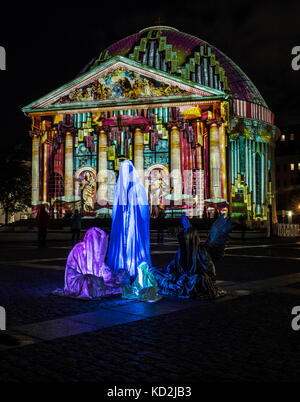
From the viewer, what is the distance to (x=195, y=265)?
8.03m

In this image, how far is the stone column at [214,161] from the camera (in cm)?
4631

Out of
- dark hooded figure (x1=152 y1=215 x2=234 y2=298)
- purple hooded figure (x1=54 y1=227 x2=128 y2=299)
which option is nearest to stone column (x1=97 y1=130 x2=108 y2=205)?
purple hooded figure (x1=54 y1=227 x2=128 y2=299)

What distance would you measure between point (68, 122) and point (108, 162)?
21.6ft

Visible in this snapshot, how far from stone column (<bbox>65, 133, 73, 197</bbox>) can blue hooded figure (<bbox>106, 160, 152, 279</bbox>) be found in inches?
1672

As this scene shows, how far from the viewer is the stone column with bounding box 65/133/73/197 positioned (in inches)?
2000

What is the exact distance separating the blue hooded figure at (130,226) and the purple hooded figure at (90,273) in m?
0.46

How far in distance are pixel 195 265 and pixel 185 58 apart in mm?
61428

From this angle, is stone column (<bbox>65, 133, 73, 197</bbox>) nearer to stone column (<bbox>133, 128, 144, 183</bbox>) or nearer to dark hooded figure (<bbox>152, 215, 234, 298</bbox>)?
stone column (<bbox>133, 128, 144, 183</bbox>)

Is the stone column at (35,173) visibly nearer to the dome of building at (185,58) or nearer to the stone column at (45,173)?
the stone column at (45,173)

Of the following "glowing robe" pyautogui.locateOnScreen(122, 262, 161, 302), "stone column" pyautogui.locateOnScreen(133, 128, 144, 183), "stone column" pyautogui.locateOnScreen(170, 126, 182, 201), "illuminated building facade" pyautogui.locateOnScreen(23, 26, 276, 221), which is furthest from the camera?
"stone column" pyautogui.locateOnScreen(133, 128, 144, 183)

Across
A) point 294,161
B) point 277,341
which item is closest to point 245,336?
point 277,341

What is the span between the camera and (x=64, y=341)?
5.01 metres

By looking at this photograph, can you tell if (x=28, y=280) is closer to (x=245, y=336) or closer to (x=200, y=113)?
(x=245, y=336)

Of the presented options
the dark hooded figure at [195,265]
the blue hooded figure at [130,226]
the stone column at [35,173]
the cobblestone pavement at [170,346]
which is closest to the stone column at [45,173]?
the stone column at [35,173]
